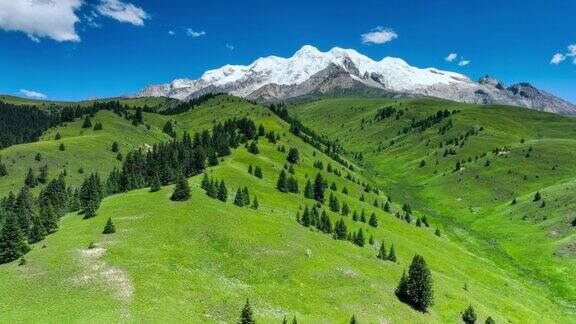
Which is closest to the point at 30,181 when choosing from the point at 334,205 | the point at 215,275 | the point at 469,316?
the point at 334,205

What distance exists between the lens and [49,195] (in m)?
134

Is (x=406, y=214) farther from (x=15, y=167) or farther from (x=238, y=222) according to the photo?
(x=15, y=167)

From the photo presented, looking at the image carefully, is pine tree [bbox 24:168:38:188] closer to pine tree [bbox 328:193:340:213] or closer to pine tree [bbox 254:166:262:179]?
pine tree [bbox 254:166:262:179]

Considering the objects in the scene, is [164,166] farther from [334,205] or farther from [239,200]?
[334,205]

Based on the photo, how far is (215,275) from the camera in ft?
229

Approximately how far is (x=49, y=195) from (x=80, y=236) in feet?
206

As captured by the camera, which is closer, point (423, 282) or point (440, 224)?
point (423, 282)

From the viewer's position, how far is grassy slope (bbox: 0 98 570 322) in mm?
58812

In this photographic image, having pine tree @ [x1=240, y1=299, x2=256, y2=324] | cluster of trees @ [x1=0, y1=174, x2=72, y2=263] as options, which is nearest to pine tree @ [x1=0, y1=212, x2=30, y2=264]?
cluster of trees @ [x1=0, y1=174, x2=72, y2=263]

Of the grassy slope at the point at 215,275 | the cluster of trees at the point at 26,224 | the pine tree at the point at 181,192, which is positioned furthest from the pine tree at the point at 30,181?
the pine tree at the point at 181,192

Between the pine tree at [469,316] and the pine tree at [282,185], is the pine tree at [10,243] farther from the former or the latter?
the pine tree at [282,185]

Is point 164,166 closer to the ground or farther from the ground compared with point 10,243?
farther from the ground

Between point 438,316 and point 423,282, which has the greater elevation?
point 423,282

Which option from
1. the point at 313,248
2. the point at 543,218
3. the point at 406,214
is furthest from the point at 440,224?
the point at 313,248
